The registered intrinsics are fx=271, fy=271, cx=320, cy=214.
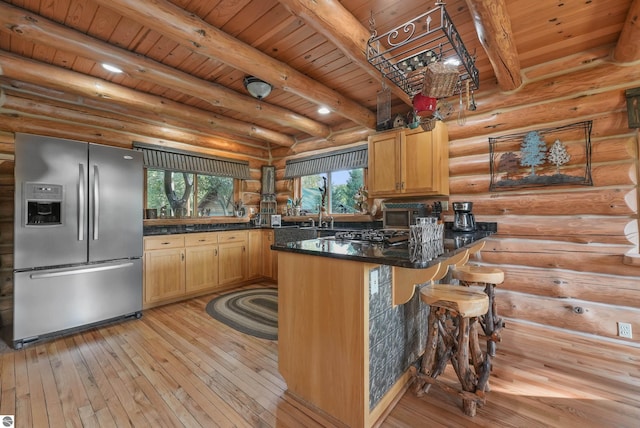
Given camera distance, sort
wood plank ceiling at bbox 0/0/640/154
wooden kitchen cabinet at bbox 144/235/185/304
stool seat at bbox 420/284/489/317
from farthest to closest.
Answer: wooden kitchen cabinet at bbox 144/235/185/304 < wood plank ceiling at bbox 0/0/640/154 < stool seat at bbox 420/284/489/317

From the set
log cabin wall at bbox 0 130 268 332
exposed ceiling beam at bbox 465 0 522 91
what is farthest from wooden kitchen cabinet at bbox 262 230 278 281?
exposed ceiling beam at bbox 465 0 522 91

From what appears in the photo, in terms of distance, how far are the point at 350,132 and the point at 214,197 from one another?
276 centimetres

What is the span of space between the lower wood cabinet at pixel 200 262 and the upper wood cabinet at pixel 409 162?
2401 mm

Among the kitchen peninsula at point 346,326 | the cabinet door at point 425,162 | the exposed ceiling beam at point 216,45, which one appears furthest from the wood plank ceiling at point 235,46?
the kitchen peninsula at point 346,326

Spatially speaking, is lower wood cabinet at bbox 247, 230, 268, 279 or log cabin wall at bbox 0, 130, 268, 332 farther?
lower wood cabinet at bbox 247, 230, 268, 279

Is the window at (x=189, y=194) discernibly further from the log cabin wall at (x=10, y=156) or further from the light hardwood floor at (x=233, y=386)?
the light hardwood floor at (x=233, y=386)

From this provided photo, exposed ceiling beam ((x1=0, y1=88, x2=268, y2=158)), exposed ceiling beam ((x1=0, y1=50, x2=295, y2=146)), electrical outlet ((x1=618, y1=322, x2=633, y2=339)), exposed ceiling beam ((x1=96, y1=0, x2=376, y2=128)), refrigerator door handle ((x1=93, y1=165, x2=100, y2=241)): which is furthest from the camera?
exposed ceiling beam ((x1=0, y1=88, x2=268, y2=158))

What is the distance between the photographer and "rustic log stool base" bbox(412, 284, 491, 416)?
1710mm

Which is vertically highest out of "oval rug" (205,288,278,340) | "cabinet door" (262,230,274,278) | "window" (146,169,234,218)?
"window" (146,169,234,218)

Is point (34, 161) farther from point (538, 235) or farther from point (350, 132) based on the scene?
point (538, 235)

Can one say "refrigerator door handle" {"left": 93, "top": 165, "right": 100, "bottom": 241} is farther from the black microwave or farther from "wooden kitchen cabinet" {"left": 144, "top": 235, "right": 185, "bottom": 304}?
the black microwave

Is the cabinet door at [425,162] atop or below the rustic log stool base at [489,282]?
atop

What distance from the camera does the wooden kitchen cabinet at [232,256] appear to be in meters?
4.41

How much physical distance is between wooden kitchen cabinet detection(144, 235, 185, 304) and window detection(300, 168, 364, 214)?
7.59 ft
